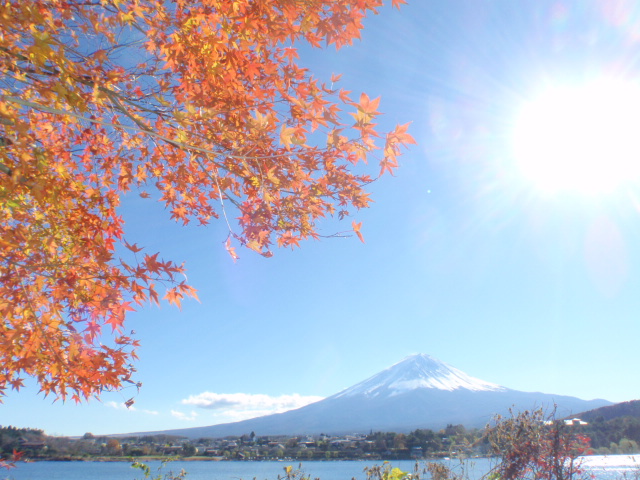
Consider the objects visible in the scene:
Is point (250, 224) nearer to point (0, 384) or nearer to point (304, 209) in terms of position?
point (304, 209)

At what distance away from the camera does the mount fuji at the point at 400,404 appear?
278ft

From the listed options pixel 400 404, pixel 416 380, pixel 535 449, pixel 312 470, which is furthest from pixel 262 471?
pixel 416 380

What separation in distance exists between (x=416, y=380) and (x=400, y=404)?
45.8 ft

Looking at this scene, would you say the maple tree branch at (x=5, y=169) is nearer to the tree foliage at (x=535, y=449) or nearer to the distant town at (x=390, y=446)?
the distant town at (x=390, y=446)

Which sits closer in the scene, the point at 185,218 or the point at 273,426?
the point at 185,218

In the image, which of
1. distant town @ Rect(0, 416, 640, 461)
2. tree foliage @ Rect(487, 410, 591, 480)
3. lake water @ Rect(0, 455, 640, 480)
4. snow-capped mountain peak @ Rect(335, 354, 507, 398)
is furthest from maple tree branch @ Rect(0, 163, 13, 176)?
snow-capped mountain peak @ Rect(335, 354, 507, 398)

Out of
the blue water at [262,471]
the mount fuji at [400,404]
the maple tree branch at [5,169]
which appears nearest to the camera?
the maple tree branch at [5,169]

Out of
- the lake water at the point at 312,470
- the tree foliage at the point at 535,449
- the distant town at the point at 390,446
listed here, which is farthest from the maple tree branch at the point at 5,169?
the tree foliage at the point at 535,449

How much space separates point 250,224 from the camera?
3496mm

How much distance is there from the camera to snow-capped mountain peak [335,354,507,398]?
108 m

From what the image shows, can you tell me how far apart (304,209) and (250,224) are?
546 mm

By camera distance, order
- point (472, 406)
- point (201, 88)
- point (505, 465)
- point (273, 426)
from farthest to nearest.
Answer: point (472, 406), point (273, 426), point (505, 465), point (201, 88)

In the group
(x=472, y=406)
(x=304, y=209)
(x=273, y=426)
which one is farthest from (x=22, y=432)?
(x=472, y=406)

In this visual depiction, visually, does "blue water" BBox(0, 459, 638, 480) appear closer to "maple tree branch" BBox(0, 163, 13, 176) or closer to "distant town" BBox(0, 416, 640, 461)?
"distant town" BBox(0, 416, 640, 461)
